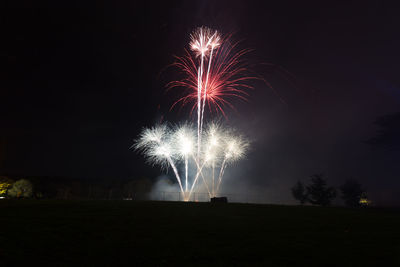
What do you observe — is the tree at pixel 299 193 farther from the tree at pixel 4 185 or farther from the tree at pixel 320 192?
the tree at pixel 4 185

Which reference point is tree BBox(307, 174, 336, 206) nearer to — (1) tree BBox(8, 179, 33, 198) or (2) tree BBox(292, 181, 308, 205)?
(2) tree BBox(292, 181, 308, 205)

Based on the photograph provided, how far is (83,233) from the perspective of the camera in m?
12.9

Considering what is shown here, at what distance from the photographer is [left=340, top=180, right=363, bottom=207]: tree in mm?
72469

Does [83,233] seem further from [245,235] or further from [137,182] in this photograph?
[137,182]

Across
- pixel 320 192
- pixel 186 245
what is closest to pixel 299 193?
pixel 320 192

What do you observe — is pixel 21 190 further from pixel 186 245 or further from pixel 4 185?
pixel 186 245

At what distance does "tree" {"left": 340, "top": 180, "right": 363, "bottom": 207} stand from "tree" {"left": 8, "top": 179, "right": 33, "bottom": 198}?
90606 mm

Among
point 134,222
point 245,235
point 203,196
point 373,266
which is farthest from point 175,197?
point 373,266

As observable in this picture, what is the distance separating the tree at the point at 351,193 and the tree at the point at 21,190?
90.6 metres

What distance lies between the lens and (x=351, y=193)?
7319cm

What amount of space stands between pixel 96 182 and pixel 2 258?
119481 mm

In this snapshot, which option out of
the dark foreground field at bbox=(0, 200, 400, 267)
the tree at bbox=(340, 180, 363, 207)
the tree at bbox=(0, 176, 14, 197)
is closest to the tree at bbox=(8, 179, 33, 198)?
the tree at bbox=(0, 176, 14, 197)

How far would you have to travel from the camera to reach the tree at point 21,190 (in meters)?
77.6

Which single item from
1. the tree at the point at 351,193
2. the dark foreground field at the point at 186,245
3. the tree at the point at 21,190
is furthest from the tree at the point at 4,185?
the tree at the point at 351,193
